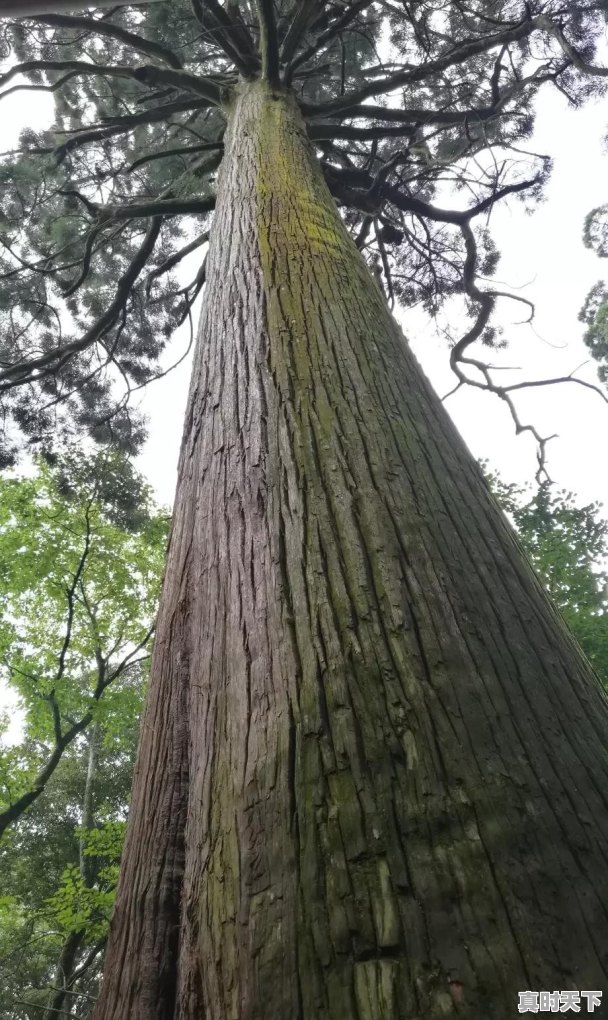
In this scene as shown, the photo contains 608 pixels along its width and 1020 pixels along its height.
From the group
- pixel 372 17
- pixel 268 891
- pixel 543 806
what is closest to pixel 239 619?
pixel 268 891

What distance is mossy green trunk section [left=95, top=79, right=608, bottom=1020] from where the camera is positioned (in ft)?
2.22

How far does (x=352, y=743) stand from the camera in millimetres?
851

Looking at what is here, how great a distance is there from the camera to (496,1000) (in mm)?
615

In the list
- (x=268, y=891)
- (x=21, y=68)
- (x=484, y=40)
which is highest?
(x=21, y=68)

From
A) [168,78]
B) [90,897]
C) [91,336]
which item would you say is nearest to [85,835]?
[90,897]

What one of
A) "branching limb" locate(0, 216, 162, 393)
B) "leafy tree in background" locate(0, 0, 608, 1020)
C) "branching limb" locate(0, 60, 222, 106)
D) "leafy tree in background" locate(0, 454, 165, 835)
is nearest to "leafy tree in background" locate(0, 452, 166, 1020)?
"leafy tree in background" locate(0, 454, 165, 835)

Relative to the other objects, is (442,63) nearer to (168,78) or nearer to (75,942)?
(168,78)

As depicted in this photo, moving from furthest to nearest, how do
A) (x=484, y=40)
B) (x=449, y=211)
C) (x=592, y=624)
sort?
(x=592, y=624) → (x=449, y=211) → (x=484, y=40)

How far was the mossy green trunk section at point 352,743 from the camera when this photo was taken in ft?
2.22

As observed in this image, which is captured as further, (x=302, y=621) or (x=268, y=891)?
(x=302, y=621)

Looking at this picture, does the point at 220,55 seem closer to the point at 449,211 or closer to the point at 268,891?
the point at 449,211

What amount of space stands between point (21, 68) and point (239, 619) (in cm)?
566

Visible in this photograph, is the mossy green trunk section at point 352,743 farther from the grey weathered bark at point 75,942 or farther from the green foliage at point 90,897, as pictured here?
the green foliage at point 90,897

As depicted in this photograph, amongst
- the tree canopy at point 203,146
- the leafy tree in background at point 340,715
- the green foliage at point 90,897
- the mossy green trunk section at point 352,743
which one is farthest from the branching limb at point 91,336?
the green foliage at point 90,897
